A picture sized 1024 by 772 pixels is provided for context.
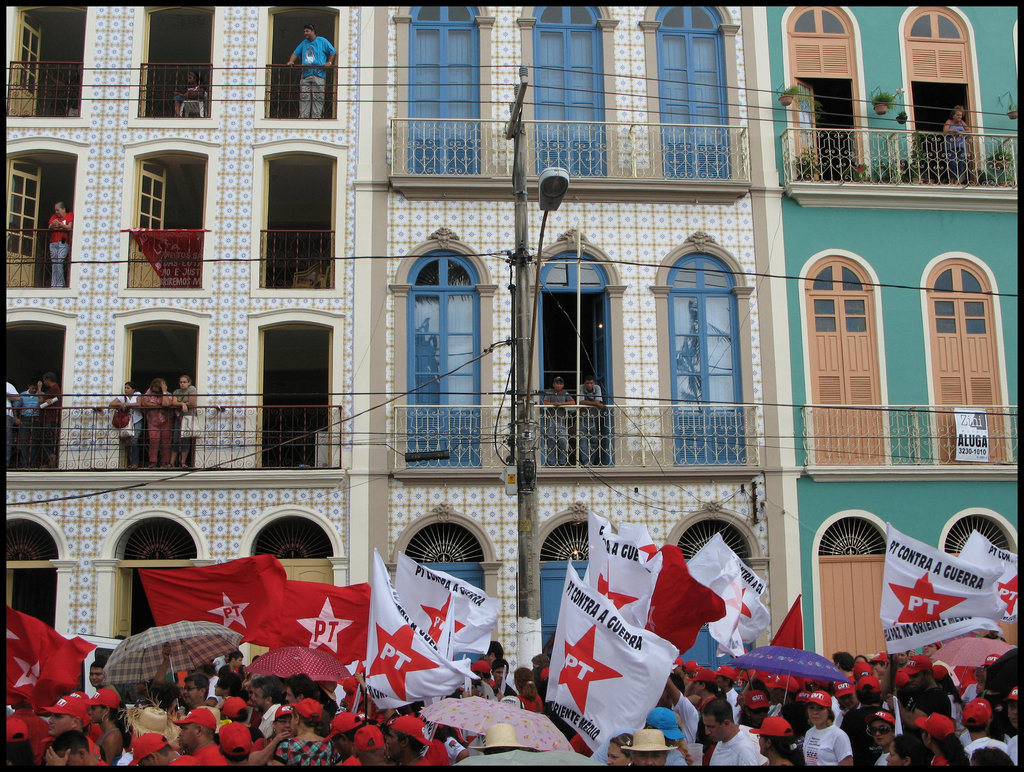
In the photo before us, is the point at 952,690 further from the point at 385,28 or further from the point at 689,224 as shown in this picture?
the point at 385,28

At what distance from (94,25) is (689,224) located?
39.1 ft

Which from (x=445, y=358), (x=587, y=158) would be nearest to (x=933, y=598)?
(x=445, y=358)

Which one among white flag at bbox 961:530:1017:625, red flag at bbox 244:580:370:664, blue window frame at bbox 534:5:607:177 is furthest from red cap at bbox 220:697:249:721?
blue window frame at bbox 534:5:607:177

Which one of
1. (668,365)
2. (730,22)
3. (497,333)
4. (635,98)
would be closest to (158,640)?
(497,333)

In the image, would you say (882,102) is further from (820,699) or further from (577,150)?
(820,699)

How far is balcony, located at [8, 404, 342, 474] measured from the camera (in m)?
18.3

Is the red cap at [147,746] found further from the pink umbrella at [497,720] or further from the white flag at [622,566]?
the white flag at [622,566]

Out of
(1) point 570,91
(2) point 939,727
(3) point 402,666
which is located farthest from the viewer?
(1) point 570,91

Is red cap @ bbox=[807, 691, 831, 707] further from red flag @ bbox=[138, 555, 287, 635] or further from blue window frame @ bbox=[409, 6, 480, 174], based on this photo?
blue window frame @ bbox=[409, 6, 480, 174]

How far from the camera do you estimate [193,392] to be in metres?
18.7

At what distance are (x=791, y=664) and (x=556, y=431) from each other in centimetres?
941

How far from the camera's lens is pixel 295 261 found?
63.8 feet

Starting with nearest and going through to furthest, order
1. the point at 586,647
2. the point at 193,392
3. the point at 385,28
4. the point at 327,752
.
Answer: the point at 327,752, the point at 586,647, the point at 193,392, the point at 385,28

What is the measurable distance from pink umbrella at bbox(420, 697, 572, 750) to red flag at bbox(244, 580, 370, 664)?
3.71m
